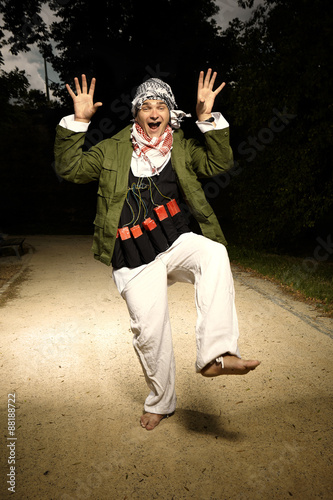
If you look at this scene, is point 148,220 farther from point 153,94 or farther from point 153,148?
Answer: point 153,94

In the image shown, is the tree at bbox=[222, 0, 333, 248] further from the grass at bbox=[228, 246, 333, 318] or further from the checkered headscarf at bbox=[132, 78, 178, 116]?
the checkered headscarf at bbox=[132, 78, 178, 116]

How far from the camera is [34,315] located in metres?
5.49

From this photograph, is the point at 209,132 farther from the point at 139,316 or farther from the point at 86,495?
the point at 86,495

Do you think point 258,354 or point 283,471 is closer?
point 283,471

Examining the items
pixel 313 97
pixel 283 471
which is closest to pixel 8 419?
pixel 283 471

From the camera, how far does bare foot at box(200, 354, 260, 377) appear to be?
2311 millimetres

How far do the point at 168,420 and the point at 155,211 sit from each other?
1.64 meters

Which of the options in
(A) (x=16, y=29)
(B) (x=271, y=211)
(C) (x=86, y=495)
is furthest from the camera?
(A) (x=16, y=29)

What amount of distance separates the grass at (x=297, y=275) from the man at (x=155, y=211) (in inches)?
137

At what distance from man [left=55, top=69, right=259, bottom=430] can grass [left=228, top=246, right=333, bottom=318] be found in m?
3.48

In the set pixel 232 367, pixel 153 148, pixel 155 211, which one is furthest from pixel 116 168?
pixel 232 367

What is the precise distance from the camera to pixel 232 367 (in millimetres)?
2336

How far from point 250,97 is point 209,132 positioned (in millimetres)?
8033

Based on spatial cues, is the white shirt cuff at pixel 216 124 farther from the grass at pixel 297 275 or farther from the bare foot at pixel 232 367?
the grass at pixel 297 275
